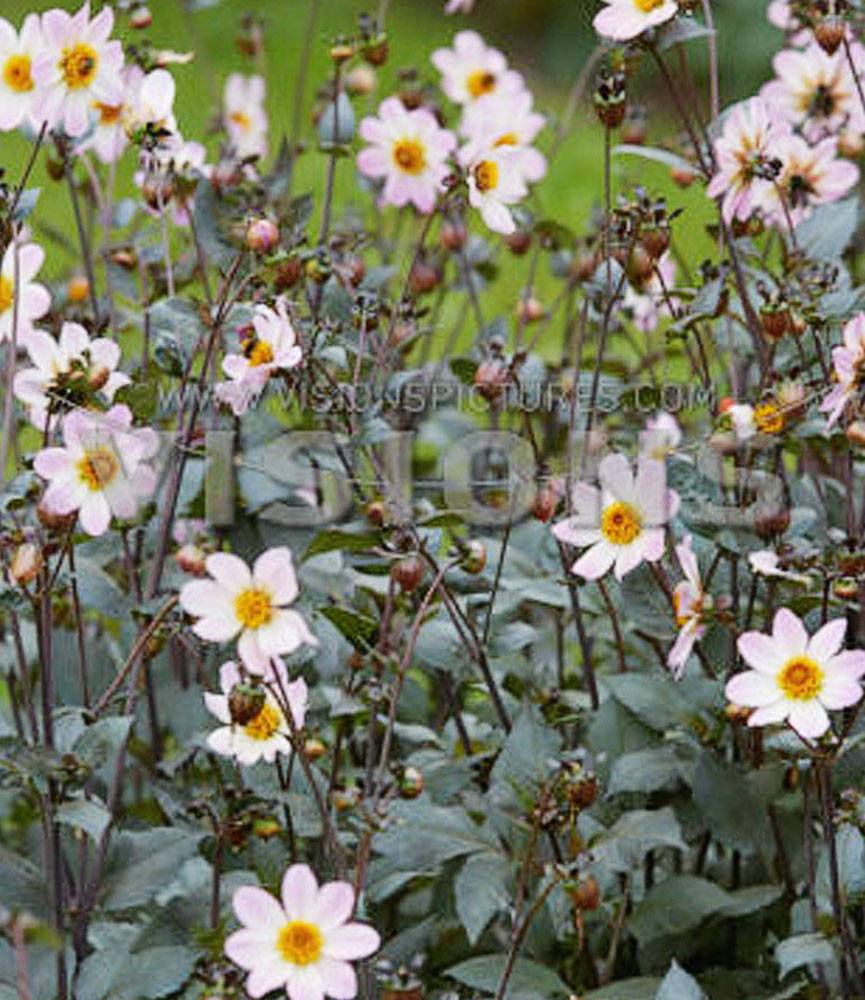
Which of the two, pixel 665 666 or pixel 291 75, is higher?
pixel 291 75

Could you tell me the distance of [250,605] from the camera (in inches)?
50.1

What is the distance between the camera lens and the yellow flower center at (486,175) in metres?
1.64

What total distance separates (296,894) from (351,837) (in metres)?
0.35

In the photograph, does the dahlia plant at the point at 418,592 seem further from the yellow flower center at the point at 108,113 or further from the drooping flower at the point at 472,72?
the drooping flower at the point at 472,72

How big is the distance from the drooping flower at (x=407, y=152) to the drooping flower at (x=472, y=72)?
0.31m

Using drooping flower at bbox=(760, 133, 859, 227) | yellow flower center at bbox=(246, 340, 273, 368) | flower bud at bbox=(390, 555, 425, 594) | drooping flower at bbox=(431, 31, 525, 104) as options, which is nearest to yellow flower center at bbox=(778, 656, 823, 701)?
flower bud at bbox=(390, 555, 425, 594)

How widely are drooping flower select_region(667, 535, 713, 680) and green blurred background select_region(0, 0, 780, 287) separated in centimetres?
292

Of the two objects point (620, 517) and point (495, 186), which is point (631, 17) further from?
point (620, 517)

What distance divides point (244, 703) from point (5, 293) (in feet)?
1.93

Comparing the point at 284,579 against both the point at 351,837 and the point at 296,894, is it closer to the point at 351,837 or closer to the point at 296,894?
the point at 296,894

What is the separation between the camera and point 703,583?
1.58 m

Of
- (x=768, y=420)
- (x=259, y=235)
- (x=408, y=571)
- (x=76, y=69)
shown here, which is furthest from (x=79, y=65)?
(x=768, y=420)

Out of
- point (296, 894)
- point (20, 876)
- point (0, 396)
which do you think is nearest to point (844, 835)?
point (296, 894)

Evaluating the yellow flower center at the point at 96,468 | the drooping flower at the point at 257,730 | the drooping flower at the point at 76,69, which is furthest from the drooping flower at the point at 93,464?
the drooping flower at the point at 76,69
